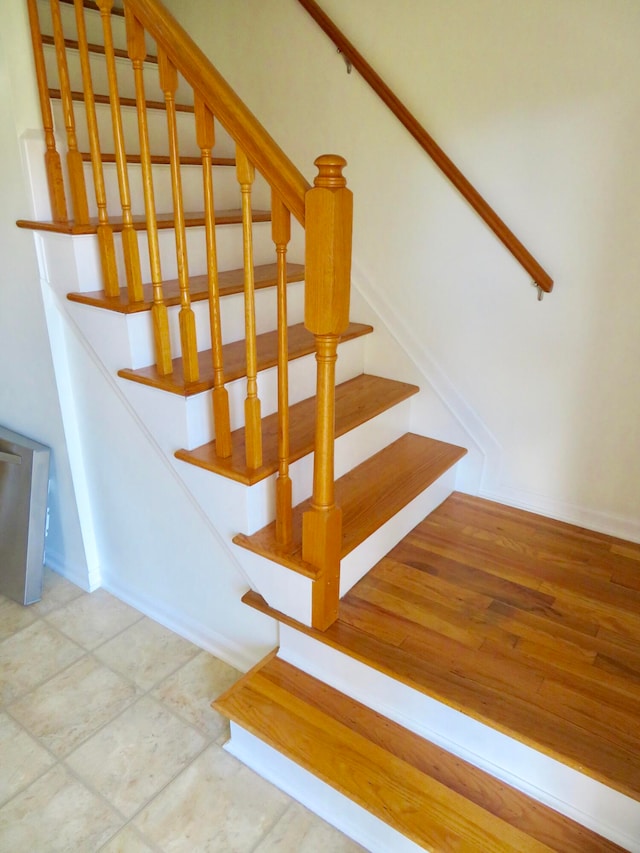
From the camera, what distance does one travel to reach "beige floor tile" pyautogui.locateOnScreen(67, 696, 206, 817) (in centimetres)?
145

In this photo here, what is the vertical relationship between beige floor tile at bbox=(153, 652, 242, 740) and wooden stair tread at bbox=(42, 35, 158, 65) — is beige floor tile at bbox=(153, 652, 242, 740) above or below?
below

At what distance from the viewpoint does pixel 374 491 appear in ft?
6.02

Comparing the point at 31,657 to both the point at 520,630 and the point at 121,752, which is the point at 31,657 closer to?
the point at 121,752

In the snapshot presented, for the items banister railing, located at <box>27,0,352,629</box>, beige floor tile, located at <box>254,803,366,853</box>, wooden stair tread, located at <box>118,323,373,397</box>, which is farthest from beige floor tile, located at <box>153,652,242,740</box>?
wooden stair tread, located at <box>118,323,373,397</box>

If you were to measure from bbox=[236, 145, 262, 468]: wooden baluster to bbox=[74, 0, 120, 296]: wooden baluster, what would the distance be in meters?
0.50

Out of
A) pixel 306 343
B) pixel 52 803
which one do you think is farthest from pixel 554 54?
pixel 52 803

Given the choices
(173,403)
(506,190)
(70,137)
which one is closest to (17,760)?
(173,403)

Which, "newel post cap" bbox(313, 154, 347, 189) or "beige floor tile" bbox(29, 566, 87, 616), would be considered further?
"beige floor tile" bbox(29, 566, 87, 616)

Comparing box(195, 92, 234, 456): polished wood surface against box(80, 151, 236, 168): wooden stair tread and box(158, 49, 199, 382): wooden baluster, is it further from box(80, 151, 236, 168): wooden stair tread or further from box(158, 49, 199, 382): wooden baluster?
box(80, 151, 236, 168): wooden stair tread

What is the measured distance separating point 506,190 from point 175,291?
3.63 ft

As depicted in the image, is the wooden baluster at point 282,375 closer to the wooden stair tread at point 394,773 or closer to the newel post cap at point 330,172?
the newel post cap at point 330,172

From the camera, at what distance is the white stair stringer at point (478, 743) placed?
117cm

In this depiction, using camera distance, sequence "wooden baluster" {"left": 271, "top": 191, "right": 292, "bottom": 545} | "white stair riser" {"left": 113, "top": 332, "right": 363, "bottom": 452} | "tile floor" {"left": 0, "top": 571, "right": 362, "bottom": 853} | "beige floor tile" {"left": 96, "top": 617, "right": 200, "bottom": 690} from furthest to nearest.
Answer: "beige floor tile" {"left": 96, "top": 617, "right": 200, "bottom": 690} < "white stair riser" {"left": 113, "top": 332, "right": 363, "bottom": 452} < "tile floor" {"left": 0, "top": 571, "right": 362, "bottom": 853} < "wooden baluster" {"left": 271, "top": 191, "right": 292, "bottom": 545}

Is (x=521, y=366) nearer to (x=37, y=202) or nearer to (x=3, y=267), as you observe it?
(x=37, y=202)
